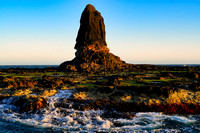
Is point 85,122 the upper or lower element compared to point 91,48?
lower

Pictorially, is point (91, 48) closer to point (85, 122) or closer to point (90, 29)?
point (90, 29)

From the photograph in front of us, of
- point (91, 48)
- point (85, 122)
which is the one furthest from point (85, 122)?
point (91, 48)

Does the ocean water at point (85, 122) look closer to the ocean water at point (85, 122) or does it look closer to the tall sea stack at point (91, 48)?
the ocean water at point (85, 122)

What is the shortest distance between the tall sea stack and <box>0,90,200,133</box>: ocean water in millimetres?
51424

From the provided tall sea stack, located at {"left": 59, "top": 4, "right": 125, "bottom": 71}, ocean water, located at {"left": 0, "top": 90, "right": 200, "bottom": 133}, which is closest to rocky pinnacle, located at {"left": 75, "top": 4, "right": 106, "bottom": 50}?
tall sea stack, located at {"left": 59, "top": 4, "right": 125, "bottom": 71}

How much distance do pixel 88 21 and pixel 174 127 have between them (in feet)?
273

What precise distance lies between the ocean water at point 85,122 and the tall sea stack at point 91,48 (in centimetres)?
5142

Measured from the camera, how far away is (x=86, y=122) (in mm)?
14961

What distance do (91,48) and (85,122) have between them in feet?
232

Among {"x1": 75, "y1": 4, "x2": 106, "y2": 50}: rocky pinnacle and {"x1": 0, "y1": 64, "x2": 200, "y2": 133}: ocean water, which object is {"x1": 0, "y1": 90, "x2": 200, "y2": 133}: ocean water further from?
{"x1": 75, "y1": 4, "x2": 106, "y2": 50}: rocky pinnacle

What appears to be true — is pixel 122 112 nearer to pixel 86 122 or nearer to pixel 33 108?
pixel 86 122

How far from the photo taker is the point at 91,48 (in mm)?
84125

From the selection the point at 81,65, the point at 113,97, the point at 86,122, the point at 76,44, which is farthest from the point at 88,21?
the point at 86,122

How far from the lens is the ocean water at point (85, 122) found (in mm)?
13523
